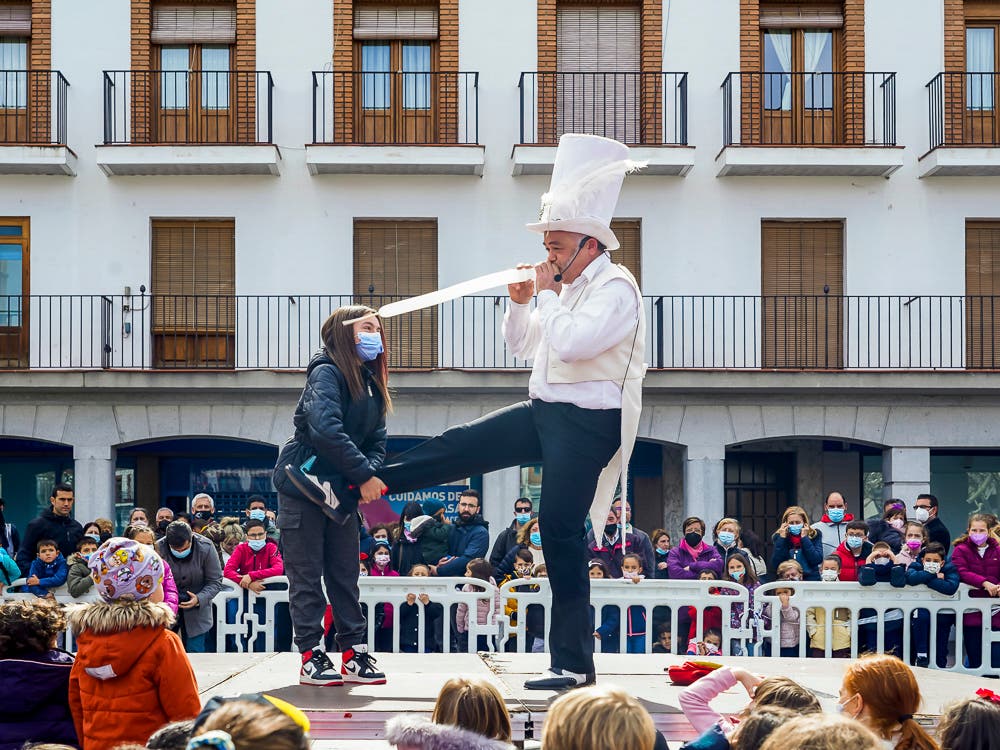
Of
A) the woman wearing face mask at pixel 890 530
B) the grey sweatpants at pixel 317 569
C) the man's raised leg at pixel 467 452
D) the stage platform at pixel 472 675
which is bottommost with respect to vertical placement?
the stage platform at pixel 472 675

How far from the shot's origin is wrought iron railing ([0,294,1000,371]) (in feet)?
66.8

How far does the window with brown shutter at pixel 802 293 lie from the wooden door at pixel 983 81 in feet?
8.97

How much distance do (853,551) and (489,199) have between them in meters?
9.94

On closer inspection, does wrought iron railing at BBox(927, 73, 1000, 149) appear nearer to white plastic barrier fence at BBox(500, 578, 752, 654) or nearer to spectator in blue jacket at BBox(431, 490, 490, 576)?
spectator in blue jacket at BBox(431, 490, 490, 576)

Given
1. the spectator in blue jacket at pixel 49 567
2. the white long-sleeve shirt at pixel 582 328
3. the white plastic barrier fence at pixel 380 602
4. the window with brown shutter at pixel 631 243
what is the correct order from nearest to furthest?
the white long-sleeve shirt at pixel 582 328 → the white plastic barrier fence at pixel 380 602 → the spectator in blue jacket at pixel 49 567 → the window with brown shutter at pixel 631 243

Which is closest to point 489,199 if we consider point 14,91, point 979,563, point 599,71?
point 599,71

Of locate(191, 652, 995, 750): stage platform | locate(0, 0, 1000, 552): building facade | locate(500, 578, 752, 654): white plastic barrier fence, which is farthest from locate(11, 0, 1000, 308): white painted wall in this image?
locate(191, 652, 995, 750): stage platform

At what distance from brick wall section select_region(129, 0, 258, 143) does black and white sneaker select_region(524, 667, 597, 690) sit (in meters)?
15.7

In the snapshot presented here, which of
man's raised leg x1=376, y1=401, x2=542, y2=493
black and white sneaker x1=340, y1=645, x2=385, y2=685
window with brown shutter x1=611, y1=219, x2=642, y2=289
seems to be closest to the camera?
man's raised leg x1=376, y1=401, x2=542, y2=493

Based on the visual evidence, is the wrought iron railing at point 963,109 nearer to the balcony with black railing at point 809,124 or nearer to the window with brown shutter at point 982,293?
the balcony with black railing at point 809,124

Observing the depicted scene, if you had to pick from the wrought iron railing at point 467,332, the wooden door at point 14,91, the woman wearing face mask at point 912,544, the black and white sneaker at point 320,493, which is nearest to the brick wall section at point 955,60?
the wrought iron railing at point 467,332

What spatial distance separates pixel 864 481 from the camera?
22.1 metres

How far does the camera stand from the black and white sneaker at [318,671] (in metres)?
6.60

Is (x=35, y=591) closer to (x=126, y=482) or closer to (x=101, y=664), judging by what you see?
(x=101, y=664)
